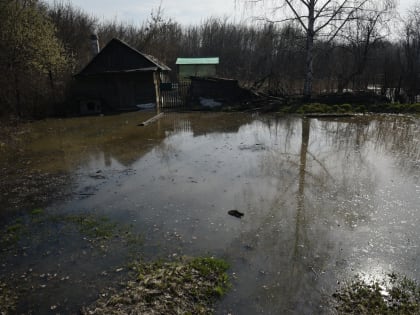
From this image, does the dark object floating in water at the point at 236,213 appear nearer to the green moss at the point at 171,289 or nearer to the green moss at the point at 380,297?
the green moss at the point at 171,289

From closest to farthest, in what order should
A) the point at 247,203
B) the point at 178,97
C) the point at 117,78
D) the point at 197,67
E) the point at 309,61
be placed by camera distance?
the point at 247,203 < the point at 309,61 < the point at 117,78 < the point at 178,97 < the point at 197,67

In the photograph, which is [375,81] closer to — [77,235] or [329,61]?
[329,61]

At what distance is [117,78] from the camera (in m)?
23.1

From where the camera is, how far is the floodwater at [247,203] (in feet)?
13.8

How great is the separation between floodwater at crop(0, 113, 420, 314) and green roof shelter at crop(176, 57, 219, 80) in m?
28.7

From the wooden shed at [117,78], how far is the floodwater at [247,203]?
1026cm

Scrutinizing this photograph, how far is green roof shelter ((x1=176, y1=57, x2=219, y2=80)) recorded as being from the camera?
4031cm

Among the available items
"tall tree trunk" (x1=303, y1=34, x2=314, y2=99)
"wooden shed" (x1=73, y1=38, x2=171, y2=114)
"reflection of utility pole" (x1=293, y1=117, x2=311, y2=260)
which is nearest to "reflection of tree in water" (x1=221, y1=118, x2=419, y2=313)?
"reflection of utility pole" (x1=293, y1=117, x2=311, y2=260)

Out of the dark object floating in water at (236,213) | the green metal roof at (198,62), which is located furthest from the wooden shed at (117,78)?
the dark object floating in water at (236,213)

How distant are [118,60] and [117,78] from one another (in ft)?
4.66

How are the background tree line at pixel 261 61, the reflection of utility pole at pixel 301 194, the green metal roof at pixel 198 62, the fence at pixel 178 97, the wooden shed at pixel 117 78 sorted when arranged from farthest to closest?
the green metal roof at pixel 198 62 → the fence at pixel 178 97 → the wooden shed at pixel 117 78 → the background tree line at pixel 261 61 → the reflection of utility pole at pixel 301 194

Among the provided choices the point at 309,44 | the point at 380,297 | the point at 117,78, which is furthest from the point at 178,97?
the point at 380,297

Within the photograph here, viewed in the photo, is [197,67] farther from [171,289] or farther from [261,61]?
[171,289]

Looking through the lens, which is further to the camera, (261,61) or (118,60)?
(261,61)
